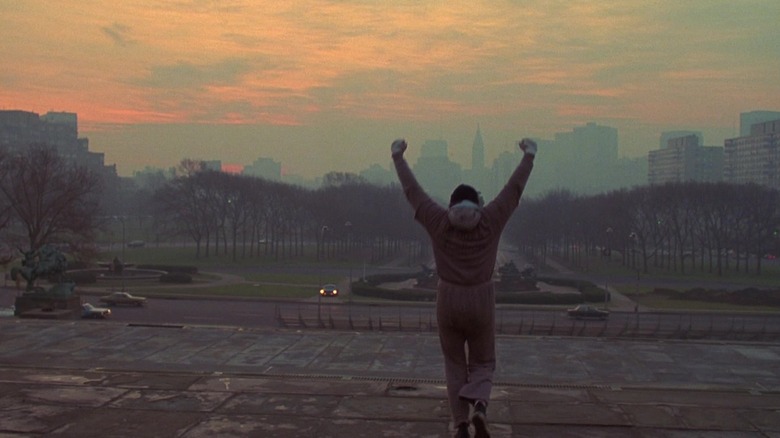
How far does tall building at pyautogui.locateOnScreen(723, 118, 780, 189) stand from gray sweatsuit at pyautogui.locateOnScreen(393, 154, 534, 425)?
505 feet

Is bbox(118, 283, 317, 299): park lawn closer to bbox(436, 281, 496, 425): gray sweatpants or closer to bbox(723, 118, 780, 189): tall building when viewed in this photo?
bbox(436, 281, 496, 425): gray sweatpants

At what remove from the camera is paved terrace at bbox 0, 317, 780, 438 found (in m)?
7.21

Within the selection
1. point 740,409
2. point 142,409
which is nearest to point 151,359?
point 142,409

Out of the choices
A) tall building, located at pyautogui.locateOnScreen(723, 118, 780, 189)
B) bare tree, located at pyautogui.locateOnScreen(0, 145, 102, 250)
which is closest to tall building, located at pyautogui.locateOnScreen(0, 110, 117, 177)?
bare tree, located at pyautogui.locateOnScreen(0, 145, 102, 250)

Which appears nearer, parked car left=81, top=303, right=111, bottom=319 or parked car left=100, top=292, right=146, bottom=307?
parked car left=81, top=303, right=111, bottom=319

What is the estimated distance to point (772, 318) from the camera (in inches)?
1540

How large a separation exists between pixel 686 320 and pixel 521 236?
62986 mm

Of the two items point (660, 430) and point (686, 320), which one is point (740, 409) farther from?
point (686, 320)

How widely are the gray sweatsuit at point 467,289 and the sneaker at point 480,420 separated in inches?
2.8

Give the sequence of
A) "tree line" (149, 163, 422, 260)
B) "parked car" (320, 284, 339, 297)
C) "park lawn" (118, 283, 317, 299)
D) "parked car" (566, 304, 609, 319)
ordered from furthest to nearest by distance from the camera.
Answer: "tree line" (149, 163, 422, 260) → "parked car" (320, 284, 339, 297) → "park lawn" (118, 283, 317, 299) → "parked car" (566, 304, 609, 319)

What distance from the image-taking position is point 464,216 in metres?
5.55

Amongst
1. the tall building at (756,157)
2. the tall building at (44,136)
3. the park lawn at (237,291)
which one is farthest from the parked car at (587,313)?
the tall building at (44,136)

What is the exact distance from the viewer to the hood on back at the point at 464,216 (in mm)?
5551

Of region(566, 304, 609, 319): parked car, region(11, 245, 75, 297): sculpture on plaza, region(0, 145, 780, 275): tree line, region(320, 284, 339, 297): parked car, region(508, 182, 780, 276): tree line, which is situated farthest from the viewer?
region(508, 182, 780, 276): tree line
